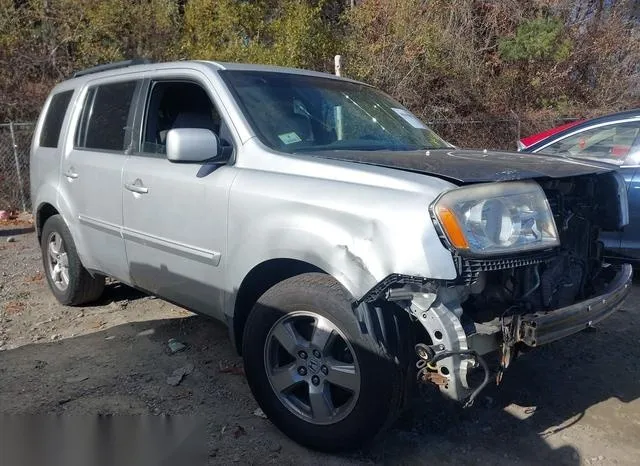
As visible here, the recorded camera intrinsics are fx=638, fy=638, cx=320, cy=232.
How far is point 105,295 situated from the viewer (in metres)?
5.90

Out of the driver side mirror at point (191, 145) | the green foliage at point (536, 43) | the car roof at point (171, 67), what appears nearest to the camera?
the driver side mirror at point (191, 145)

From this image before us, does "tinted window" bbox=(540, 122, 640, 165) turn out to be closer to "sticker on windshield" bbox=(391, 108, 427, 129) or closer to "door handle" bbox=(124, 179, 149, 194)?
"sticker on windshield" bbox=(391, 108, 427, 129)

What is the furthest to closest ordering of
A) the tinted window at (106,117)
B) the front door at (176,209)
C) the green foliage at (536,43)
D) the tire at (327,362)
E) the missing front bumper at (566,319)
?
the green foliage at (536,43) < the tinted window at (106,117) < the front door at (176,209) < the tire at (327,362) < the missing front bumper at (566,319)

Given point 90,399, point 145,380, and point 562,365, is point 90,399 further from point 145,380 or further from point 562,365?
point 562,365

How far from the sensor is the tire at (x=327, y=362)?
2914mm

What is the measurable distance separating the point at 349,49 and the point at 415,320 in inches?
427

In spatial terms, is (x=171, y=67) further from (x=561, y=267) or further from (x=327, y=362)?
(x=561, y=267)

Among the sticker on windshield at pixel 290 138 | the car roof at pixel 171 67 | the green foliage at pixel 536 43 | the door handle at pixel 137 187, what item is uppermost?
the green foliage at pixel 536 43

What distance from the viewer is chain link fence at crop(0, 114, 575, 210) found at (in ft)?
37.0

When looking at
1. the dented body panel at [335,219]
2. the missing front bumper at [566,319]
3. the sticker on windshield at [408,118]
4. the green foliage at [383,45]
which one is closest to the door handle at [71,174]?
the dented body panel at [335,219]

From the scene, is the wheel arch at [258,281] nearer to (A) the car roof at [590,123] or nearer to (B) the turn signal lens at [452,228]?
(B) the turn signal lens at [452,228]

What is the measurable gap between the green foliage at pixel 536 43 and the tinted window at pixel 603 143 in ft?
31.4

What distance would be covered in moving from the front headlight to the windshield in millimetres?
1154

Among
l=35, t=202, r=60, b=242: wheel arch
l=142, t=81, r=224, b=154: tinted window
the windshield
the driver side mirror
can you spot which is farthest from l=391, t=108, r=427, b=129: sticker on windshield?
l=35, t=202, r=60, b=242: wheel arch
